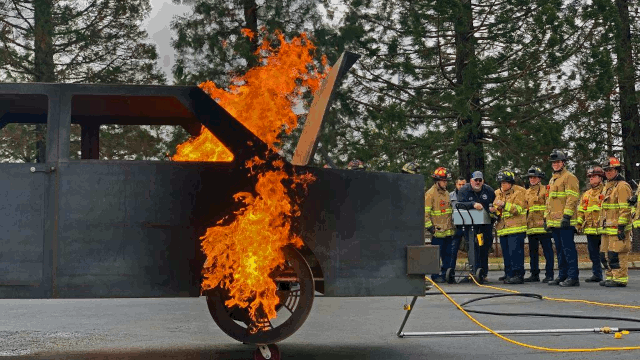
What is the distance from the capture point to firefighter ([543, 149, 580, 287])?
14.6 metres

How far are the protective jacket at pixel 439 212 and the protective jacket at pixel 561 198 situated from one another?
77.3 inches

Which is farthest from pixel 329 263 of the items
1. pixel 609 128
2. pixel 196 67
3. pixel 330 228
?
pixel 609 128

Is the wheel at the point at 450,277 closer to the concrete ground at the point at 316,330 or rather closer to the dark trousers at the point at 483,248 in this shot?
the dark trousers at the point at 483,248

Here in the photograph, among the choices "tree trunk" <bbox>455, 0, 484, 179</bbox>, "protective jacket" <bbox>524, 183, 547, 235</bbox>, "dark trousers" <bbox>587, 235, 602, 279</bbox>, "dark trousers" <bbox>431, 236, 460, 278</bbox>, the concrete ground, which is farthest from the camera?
"tree trunk" <bbox>455, 0, 484, 179</bbox>

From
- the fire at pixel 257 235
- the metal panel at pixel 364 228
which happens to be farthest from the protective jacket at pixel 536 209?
the fire at pixel 257 235

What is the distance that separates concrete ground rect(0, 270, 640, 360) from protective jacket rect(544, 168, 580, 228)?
211 cm

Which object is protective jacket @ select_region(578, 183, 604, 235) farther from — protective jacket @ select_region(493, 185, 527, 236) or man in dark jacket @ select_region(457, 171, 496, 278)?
man in dark jacket @ select_region(457, 171, 496, 278)

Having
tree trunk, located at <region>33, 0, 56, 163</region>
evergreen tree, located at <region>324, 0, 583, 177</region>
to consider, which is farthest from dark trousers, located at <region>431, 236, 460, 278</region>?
tree trunk, located at <region>33, 0, 56, 163</region>

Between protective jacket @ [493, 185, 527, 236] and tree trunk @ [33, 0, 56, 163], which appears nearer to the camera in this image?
protective jacket @ [493, 185, 527, 236]

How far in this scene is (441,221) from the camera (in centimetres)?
1650

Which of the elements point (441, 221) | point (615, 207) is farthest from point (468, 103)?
point (615, 207)

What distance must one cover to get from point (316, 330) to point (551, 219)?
289 inches

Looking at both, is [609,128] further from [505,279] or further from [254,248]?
[254,248]

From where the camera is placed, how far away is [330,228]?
6383mm
